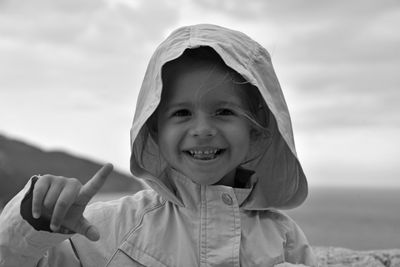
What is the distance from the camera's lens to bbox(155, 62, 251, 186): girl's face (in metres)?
2.35

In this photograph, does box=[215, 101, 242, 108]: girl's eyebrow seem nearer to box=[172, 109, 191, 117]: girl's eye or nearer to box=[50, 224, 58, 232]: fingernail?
box=[172, 109, 191, 117]: girl's eye

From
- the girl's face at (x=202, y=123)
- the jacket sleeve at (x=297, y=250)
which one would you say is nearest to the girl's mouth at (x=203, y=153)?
the girl's face at (x=202, y=123)

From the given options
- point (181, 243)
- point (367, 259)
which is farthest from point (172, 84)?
point (367, 259)

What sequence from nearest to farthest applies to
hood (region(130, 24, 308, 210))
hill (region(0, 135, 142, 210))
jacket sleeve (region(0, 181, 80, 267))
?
jacket sleeve (region(0, 181, 80, 267))
hood (region(130, 24, 308, 210))
hill (region(0, 135, 142, 210))

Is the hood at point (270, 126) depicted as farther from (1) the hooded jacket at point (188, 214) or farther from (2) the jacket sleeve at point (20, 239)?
(2) the jacket sleeve at point (20, 239)

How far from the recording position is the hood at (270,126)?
242 centimetres

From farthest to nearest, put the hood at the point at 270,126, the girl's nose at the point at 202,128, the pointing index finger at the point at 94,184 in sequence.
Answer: the hood at the point at 270,126, the girl's nose at the point at 202,128, the pointing index finger at the point at 94,184

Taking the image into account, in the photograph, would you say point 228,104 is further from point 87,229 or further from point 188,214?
point 87,229

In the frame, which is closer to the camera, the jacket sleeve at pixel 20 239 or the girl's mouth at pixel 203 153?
the jacket sleeve at pixel 20 239

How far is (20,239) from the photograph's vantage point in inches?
81.0

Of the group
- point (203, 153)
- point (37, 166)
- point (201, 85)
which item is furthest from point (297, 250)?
point (37, 166)

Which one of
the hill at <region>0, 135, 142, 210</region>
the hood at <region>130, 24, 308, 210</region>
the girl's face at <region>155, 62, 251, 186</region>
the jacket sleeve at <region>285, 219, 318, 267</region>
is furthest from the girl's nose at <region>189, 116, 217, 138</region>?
the hill at <region>0, 135, 142, 210</region>

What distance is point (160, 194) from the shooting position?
254cm

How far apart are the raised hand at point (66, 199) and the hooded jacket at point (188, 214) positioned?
230mm
